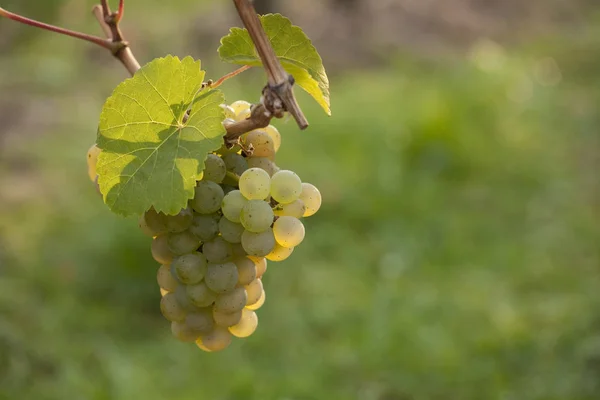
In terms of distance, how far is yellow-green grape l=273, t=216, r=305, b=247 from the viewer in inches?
27.3

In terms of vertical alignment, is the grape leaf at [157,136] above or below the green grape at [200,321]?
above

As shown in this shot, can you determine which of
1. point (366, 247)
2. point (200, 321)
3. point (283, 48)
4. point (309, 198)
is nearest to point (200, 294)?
point (200, 321)

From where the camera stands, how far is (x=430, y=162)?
3697mm

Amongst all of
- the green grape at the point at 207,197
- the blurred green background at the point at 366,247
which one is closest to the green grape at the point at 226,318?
the green grape at the point at 207,197

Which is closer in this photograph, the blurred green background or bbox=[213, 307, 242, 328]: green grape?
bbox=[213, 307, 242, 328]: green grape

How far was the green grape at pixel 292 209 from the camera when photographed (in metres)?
0.72

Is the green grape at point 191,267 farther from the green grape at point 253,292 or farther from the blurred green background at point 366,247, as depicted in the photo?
the blurred green background at point 366,247

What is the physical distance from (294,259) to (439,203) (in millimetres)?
821

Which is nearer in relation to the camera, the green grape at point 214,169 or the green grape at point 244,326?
the green grape at point 214,169

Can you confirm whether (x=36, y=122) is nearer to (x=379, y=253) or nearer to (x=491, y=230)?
(x=379, y=253)

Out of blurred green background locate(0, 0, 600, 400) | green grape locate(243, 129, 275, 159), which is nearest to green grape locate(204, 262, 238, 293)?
green grape locate(243, 129, 275, 159)

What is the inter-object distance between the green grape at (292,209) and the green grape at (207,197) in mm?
57

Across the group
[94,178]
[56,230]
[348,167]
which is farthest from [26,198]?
[94,178]

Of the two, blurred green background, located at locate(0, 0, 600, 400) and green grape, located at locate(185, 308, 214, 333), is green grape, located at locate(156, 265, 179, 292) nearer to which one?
green grape, located at locate(185, 308, 214, 333)
